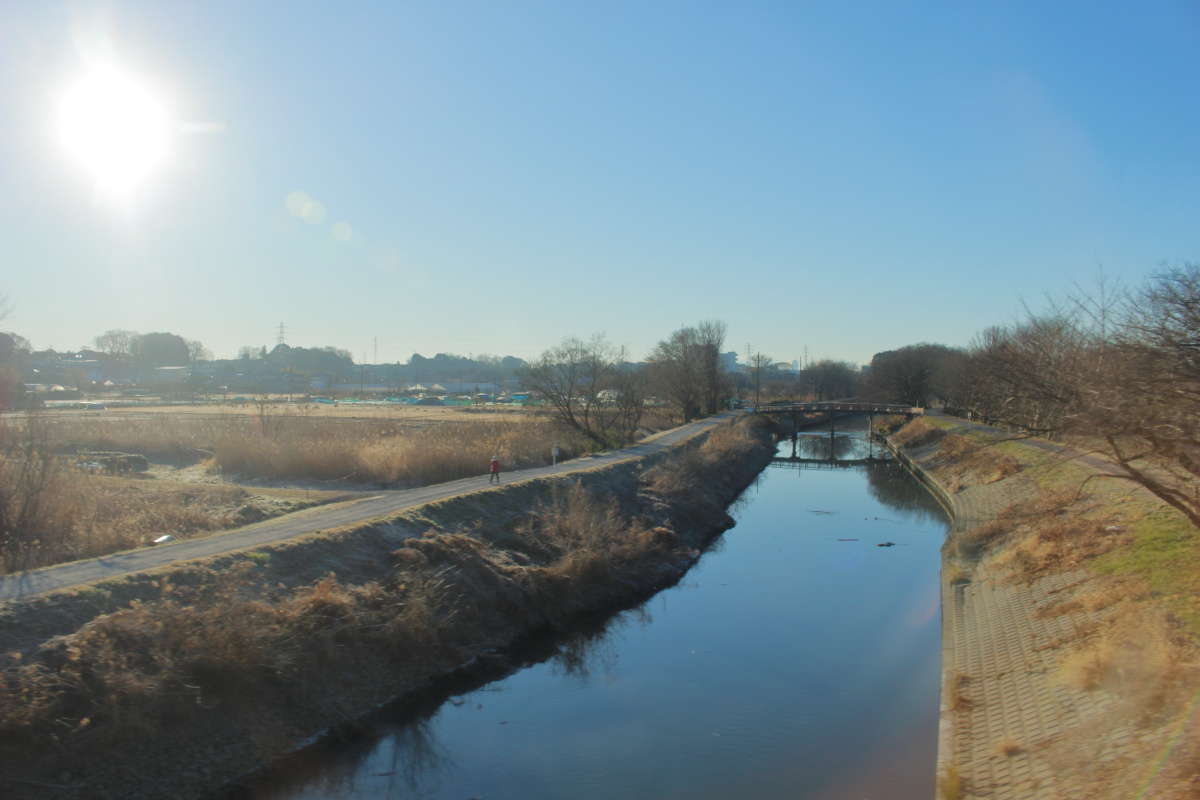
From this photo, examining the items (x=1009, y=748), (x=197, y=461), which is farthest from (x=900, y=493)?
(x=197, y=461)

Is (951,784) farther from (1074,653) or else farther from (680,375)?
(680,375)

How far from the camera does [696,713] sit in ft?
48.9

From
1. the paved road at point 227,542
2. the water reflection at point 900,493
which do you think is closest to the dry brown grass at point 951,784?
the paved road at point 227,542

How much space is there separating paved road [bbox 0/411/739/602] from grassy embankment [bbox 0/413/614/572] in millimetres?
2066

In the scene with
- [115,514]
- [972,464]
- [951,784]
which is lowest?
[951,784]

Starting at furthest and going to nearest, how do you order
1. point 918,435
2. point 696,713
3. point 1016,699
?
point 918,435 → point 696,713 → point 1016,699

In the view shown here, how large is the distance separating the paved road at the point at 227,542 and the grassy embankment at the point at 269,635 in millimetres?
749

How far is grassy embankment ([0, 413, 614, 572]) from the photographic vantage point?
18.6 meters

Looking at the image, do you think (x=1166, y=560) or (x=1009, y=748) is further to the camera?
(x=1166, y=560)

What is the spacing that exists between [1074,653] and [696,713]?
6.45 m

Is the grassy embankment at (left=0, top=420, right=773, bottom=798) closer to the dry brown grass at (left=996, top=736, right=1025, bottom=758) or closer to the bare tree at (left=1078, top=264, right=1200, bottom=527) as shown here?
the dry brown grass at (left=996, top=736, right=1025, bottom=758)

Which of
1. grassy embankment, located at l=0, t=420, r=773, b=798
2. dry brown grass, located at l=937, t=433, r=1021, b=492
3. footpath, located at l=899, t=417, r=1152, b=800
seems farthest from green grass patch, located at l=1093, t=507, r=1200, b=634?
dry brown grass, located at l=937, t=433, r=1021, b=492

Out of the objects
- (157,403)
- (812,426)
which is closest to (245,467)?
(157,403)

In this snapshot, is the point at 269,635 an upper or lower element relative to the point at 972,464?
lower
